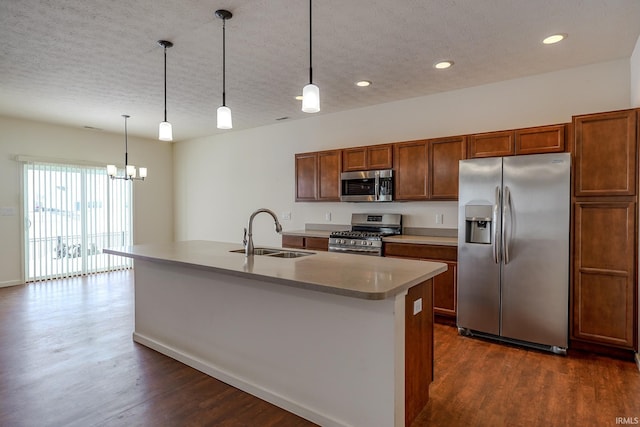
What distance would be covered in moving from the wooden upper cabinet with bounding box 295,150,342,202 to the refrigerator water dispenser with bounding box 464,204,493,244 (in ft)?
6.29

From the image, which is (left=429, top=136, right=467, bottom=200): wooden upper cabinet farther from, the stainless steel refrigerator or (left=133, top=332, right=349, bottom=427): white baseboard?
(left=133, top=332, right=349, bottom=427): white baseboard

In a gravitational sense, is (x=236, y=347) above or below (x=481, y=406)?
above

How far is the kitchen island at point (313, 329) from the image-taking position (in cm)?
187

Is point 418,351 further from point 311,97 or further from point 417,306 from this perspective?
point 311,97

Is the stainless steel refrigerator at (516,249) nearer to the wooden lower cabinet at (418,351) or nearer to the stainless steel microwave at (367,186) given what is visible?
the stainless steel microwave at (367,186)

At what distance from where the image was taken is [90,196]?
6434mm

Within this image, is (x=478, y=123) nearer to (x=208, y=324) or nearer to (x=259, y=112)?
(x=259, y=112)

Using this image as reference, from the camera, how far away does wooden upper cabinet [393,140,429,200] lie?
421 centimetres

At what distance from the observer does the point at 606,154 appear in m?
2.95

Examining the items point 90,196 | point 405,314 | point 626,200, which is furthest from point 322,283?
point 90,196

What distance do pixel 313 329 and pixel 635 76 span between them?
135 inches

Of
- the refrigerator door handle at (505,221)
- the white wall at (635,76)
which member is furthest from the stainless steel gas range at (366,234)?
the white wall at (635,76)

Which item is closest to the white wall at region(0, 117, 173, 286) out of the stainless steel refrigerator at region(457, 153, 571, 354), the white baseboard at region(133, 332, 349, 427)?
the white baseboard at region(133, 332, 349, 427)

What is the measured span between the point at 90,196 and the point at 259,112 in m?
3.62
